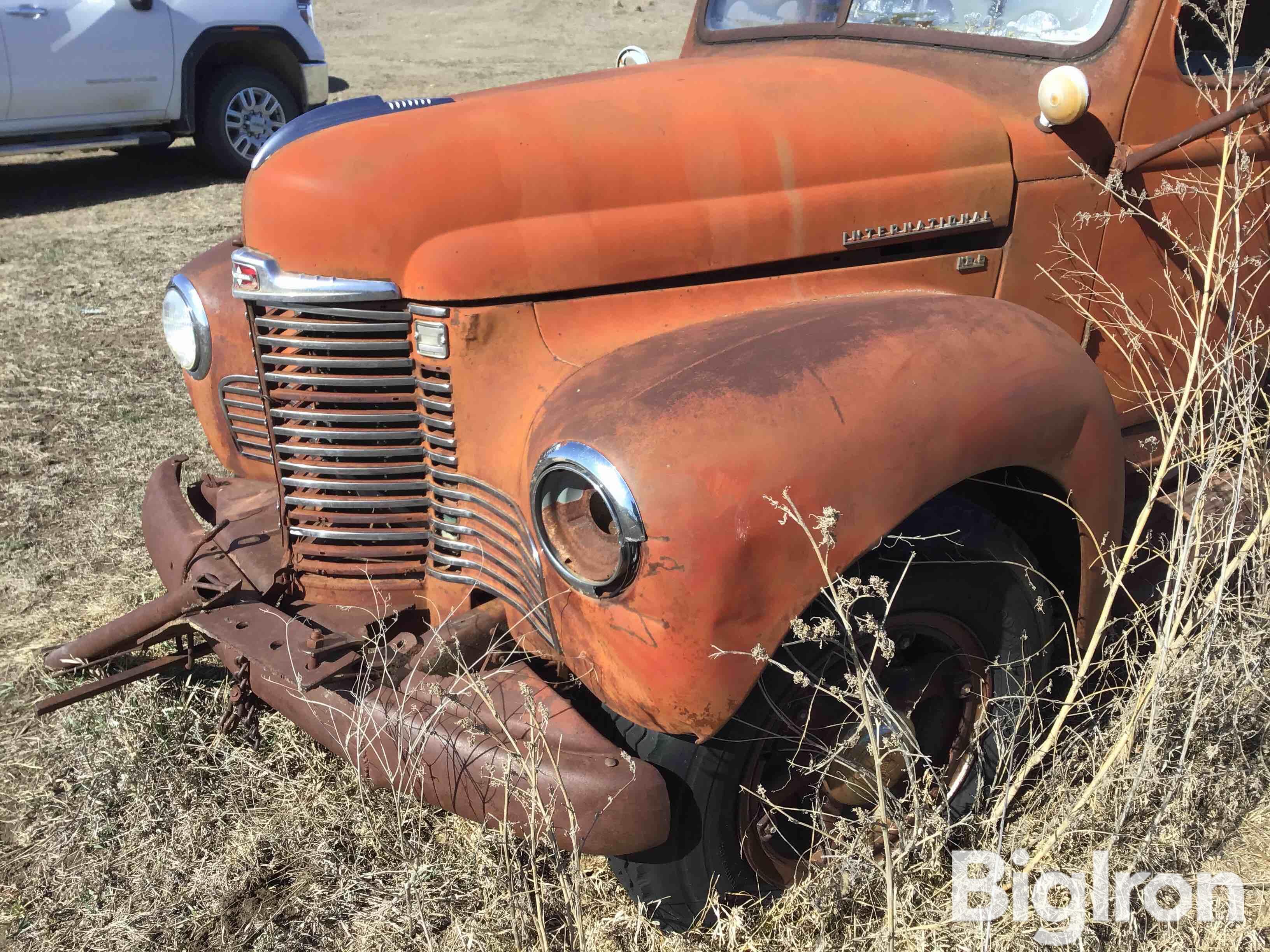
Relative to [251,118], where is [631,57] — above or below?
above

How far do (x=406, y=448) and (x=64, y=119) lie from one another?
23.8 ft

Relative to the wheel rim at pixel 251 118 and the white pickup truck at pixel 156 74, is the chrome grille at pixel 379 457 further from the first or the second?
the wheel rim at pixel 251 118

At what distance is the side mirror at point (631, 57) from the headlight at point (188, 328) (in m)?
1.71

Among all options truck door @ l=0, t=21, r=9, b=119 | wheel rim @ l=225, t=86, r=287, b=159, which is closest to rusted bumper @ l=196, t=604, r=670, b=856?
truck door @ l=0, t=21, r=9, b=119

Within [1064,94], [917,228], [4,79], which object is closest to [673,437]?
[917,228]

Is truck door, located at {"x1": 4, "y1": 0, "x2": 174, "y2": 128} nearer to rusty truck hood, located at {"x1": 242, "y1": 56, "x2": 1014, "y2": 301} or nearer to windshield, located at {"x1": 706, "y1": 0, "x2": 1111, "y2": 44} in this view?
windshield, located at {"x1": 706, "y1": 0, "x2": 1111, "y2": 44}

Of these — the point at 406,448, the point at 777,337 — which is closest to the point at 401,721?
the point at 406,448

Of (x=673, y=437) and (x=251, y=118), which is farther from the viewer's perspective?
(x=251, y=118)

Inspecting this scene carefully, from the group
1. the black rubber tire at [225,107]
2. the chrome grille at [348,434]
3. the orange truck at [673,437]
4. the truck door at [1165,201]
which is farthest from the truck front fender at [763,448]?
the black rubber tire at [225,107]

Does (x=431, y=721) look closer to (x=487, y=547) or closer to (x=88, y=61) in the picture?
(x=487, y=547)

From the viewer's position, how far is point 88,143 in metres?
7.88

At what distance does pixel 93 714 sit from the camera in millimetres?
2879

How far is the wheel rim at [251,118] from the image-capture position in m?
8.57

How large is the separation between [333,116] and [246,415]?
84 centimetres
